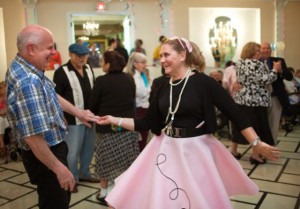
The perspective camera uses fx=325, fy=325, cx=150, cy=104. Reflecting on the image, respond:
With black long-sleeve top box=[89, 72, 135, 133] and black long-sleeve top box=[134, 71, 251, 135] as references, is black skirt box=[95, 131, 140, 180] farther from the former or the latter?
black long-sleeve top box=[134, 71, 251, 135]

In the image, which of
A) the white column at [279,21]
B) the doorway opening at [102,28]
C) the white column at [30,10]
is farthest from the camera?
the white column at [279,21]

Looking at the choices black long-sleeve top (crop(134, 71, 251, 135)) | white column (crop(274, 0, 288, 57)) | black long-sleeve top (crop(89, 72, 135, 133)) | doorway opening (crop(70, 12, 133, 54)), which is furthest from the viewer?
white column (crop(274, 0, 288, 57))

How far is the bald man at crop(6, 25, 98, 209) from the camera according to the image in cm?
154

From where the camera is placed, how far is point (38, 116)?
155 cm

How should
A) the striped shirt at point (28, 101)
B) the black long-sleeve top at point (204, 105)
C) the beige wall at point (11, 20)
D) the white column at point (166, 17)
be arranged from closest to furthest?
the striped shirt at point (28, 101), the black long-sleeve top at point (204, 105), the beige wall at point (11, 20), the white column at point (166, 17)

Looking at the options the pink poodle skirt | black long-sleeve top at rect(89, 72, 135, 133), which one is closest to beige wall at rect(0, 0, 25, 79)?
black long-sleeve top at rect(89, 72, 135, 133)

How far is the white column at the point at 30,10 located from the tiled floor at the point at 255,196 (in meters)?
4.57

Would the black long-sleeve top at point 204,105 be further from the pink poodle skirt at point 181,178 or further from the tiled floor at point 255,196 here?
the tiled floor at point 255,196

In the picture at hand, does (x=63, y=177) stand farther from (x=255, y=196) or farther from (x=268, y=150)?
(x=255, y=196)

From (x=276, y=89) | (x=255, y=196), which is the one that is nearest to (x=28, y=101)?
(x=255, y=196)

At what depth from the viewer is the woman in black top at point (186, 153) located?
1.75 m

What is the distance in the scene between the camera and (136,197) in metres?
1.89

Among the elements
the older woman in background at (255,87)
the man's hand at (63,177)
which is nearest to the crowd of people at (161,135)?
the man's hand at (63,177)

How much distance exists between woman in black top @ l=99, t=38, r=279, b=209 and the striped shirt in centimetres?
61
